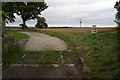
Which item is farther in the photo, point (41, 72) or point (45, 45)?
point (45, 45)

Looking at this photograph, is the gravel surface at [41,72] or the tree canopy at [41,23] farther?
the tree canopy at [41,23]

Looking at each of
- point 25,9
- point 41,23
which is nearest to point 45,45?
point 25,9

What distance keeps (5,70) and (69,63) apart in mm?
2853

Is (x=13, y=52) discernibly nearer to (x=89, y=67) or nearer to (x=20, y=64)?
(x=20, y=64)

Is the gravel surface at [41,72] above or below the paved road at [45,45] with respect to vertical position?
below

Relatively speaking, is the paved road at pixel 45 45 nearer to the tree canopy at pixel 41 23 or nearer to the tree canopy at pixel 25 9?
the tree canopy at pixel 25 9

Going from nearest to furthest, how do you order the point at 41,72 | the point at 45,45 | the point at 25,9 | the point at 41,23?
the point at 41,72
the point at 45,45
the point at 25,9
the point at 41,23

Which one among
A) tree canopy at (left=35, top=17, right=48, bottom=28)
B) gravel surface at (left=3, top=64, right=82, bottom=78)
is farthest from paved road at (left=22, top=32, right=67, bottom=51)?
tree canopy at (left=35, top=17, right=48, bottom=28)

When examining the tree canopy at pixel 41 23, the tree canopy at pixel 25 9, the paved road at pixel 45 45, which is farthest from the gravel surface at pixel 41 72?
the tree canopy at pixel 41 23

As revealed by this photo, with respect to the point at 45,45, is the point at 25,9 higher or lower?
higher

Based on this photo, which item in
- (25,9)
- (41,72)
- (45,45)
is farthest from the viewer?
(25,9)

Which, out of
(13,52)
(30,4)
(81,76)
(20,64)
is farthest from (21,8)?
(81,76)

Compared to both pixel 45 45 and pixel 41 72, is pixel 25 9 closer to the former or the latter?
pixel 45 45

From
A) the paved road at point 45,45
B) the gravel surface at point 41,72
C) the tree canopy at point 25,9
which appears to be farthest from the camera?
the tree canopy at point 25,9
